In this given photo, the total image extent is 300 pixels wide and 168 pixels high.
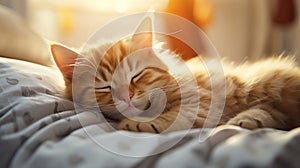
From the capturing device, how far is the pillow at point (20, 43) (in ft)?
4.04

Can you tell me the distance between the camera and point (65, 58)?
986mm

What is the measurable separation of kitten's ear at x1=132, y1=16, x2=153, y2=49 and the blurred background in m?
1.00

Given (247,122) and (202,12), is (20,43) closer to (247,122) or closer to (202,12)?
(247,122)

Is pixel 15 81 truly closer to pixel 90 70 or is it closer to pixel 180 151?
pixel 90 70

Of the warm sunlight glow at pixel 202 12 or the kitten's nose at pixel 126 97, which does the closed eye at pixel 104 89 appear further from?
the warm sunlight glow at pixel 202 12

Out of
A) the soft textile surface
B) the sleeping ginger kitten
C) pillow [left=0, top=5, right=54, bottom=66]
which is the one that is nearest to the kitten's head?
the sleeping ginger kitten

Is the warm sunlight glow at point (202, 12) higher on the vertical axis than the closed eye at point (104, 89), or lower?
lower

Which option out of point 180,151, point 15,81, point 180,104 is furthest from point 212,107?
point 15,81

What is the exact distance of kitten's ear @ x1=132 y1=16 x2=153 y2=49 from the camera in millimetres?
1012

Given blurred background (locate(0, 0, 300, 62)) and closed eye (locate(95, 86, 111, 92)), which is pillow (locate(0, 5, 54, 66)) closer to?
closed eye (locate(95, 86, 111, 92))

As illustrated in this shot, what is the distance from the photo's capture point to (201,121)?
0.85 m

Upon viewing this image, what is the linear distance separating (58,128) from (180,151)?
0.80 ft

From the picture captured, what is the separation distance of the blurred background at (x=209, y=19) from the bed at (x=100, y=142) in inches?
50.6

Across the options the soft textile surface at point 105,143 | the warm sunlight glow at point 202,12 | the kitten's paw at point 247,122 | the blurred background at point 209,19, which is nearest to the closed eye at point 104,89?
the soft textile surface at point 105,143
